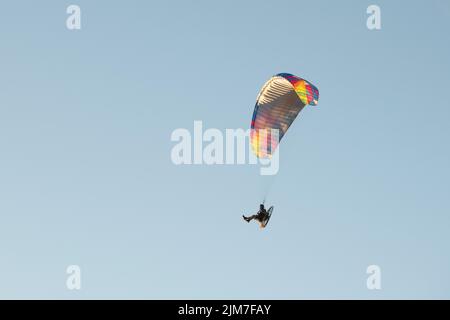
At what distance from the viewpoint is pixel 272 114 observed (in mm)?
71375

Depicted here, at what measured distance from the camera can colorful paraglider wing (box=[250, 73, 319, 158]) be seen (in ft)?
231

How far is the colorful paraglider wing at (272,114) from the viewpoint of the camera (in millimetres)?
70438
